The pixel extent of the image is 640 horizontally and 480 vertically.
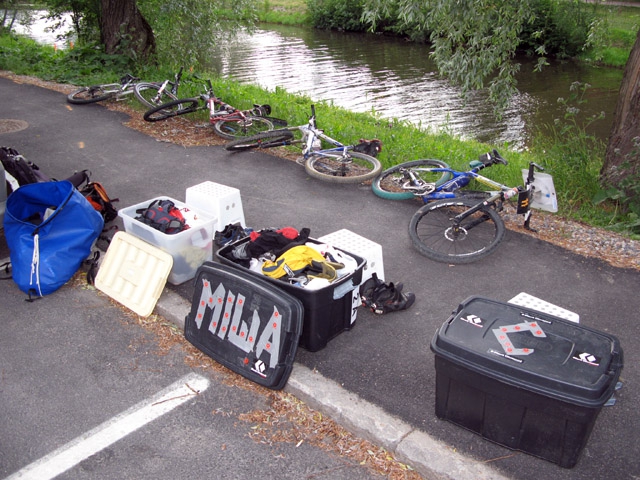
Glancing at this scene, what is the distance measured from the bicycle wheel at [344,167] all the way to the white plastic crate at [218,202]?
2100 mm

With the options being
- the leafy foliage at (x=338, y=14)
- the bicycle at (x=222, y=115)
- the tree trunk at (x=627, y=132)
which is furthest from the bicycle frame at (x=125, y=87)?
the leafy foliage at (x=338, y=14)

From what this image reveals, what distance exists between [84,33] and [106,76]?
4.86 meters

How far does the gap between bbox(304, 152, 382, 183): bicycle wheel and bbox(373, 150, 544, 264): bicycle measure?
0.79 metres

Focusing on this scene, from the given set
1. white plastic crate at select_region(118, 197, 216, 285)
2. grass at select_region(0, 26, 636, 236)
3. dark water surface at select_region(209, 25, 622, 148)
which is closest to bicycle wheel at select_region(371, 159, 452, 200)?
grass at select_region(0, 26, 636, 236)

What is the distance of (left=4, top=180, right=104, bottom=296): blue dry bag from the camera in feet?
15.9

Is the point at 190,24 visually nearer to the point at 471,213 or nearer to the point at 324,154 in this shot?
the point at 324,154

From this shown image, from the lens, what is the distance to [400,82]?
890 inches

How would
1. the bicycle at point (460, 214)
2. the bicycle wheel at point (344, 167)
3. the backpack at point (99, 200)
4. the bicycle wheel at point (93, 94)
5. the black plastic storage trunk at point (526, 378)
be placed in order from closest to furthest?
the black plastic storage trunk at point (526, 378)
the bicycle at point (460, 214)
the backpack at point (99, 200)
the bicycle wheel at point (344, 167)
the bicycle wheel at point (93, 94)

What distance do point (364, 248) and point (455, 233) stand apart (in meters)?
1.60

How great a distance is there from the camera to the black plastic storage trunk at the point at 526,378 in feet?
9.61

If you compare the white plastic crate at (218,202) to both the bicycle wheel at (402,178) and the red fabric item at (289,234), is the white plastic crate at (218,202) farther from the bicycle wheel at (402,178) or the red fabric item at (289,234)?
the bicycle wheel at (402,178)

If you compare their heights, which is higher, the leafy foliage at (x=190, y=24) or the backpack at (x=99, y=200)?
the leafy foliage at (x=190, y=24)

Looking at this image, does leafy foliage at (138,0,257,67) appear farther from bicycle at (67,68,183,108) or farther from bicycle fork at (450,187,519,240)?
bicycle fork at (450,187,519,240)

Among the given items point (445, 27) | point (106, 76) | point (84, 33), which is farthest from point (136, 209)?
point (84, 33)
